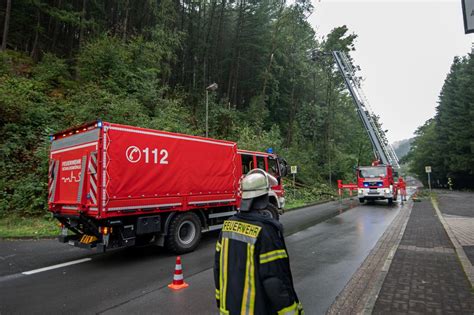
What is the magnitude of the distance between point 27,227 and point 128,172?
6.25 meters

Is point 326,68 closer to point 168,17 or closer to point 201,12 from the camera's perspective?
point 201,12

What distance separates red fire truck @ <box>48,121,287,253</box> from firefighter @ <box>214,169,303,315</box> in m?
4.55

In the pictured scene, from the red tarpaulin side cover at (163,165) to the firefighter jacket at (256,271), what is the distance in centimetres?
462

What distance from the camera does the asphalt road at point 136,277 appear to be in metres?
4.32

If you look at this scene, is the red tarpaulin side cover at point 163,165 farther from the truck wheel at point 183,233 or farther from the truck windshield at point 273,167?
the truck windshield at point 273,167

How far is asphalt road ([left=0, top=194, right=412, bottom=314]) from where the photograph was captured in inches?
170

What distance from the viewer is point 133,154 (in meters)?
6.50

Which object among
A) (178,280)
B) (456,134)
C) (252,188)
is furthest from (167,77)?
(456,134)

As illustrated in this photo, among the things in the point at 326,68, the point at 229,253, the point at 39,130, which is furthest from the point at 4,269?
the point at 326,68

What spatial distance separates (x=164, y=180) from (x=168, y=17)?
63.7 feet

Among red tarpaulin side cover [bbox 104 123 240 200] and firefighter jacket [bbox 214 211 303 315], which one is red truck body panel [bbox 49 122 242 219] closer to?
red tarpaulin side cover [bbox 104 123 240 200]

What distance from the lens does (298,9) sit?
91.4 feet

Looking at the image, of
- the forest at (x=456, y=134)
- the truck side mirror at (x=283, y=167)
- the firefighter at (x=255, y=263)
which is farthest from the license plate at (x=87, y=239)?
the forest at (x=456, y=134)

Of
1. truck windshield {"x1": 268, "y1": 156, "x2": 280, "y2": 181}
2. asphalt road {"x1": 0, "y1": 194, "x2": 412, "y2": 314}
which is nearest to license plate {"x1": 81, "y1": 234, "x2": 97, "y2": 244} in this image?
asphalt road {"x1": 0, "y1": 194, "x2": 412, "y2": 314}
